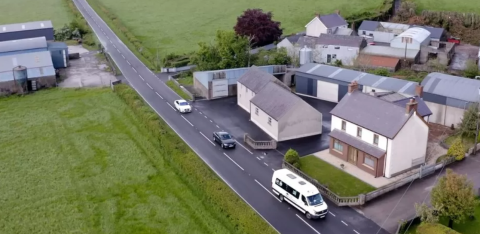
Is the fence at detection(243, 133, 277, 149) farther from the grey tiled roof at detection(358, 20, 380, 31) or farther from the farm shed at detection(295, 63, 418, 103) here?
the grey tiled roof at detection(358, 20, 380, 31)

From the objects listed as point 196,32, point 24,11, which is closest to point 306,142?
point 196,32

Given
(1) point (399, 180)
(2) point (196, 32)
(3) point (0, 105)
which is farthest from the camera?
(2) point (196, 32)

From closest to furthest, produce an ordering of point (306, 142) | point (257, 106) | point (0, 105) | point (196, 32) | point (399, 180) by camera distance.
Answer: point (399, 180) < point (306, 142) < point (257, 106) < point (0, 105) < point (196, 32)

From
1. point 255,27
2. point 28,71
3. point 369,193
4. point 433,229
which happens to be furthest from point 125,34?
point 433,229

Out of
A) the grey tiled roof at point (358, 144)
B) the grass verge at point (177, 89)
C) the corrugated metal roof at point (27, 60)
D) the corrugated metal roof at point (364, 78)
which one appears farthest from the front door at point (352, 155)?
the corrugated metal roof at point (27, 60)

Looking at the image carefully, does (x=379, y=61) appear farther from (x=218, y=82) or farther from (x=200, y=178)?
(x=200, y=178)

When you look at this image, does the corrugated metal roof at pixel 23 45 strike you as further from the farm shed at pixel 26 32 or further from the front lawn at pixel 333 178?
the front lawn at pixel 333 178

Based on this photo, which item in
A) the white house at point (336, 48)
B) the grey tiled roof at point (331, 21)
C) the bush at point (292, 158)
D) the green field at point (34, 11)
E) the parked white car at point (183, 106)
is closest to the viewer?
the bush at point (292, 158)

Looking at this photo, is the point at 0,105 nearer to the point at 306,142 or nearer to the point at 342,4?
the point at 306,142
